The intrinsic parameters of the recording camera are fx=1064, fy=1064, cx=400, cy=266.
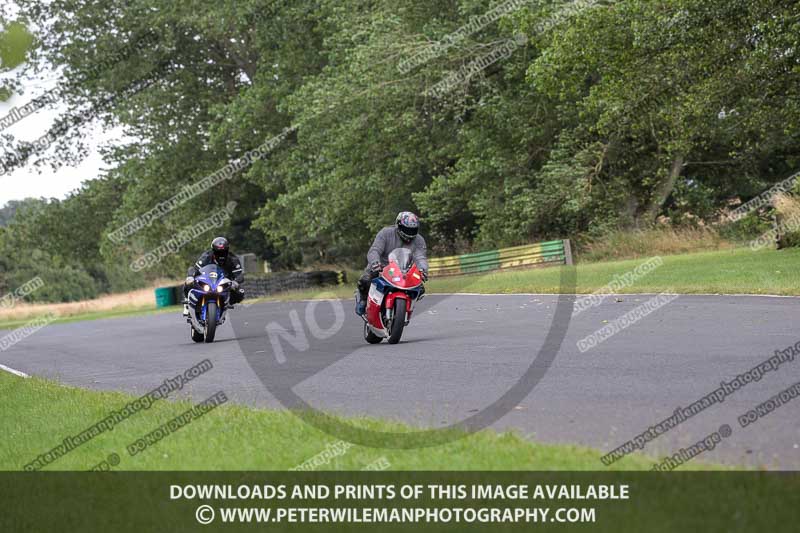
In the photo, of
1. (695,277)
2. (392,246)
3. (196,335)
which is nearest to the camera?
(392,246)

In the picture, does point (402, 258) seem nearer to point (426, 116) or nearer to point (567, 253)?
point (567, 253)

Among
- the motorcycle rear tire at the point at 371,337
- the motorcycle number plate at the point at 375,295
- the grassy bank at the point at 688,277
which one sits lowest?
the grassy bank at the point at 688,277

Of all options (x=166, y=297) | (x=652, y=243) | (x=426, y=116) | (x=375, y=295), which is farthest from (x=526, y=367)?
(x=166, y=297)

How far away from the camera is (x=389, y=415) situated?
27.0 ft

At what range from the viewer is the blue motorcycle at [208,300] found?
1798 centimetres

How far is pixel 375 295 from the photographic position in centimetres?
1446

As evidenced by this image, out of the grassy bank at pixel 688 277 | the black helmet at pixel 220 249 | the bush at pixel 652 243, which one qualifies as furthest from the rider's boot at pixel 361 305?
the bush at pixel 652 243

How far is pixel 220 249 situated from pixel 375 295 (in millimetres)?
4673

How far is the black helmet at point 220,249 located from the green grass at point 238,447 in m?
7.59

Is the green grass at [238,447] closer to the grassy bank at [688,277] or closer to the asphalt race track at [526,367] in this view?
the asphalt race track at [526,367]

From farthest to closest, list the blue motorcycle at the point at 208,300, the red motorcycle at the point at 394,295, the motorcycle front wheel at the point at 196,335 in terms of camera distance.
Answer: the motorcycle front wheel at the point at 196,335, the blue motorcycle at the point at 208,300, the red motorcycle at the point at 394,295

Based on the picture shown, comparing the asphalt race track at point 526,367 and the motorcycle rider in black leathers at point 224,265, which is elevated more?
the motorcycle rider in black leathers at point 224,265
